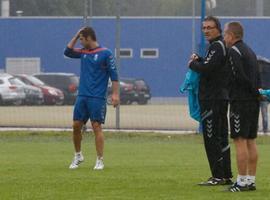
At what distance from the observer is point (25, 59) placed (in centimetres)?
3294

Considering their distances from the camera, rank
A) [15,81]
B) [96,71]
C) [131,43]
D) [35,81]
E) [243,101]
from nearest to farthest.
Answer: [243,101], [96,71], [131,43], [35,81], [15,81]

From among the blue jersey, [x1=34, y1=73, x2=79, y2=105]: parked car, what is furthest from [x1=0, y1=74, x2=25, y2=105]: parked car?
the blue jersey

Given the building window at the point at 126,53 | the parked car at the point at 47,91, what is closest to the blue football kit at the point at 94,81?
the building window at the point at 126,53

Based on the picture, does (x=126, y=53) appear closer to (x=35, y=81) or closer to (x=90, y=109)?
(x=35, y=81)

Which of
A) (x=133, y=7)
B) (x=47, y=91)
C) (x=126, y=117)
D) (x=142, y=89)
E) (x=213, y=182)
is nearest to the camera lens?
(x=213, y=182)

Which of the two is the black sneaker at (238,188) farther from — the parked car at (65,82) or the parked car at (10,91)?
the parked car at (65,82)

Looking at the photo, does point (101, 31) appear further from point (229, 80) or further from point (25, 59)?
point (229, 80)

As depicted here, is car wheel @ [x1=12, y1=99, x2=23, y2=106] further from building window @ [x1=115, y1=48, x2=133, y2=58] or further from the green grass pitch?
the green grass pitch

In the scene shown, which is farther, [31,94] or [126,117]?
[31,94]

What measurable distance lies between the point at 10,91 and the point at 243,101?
2560 centimetres

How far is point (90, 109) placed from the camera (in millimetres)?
14156

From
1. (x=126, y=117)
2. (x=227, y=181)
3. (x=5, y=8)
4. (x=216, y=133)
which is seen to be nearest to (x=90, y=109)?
(x=216, y=133)

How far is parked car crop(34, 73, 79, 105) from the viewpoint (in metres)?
35.2

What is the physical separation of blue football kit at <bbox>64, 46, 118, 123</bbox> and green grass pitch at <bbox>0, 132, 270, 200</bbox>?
0.77m
